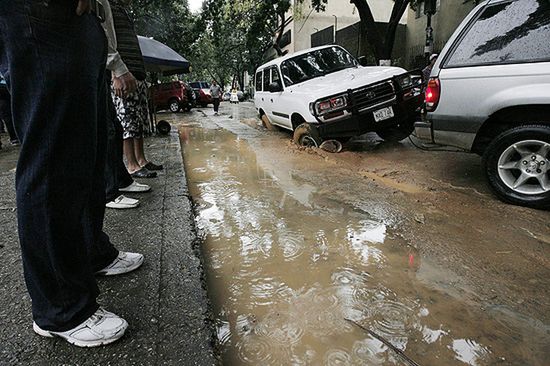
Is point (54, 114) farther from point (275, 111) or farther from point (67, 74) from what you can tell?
point (275, 111)

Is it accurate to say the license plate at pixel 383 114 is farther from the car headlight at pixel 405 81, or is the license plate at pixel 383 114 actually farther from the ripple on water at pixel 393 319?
the ripple on water at pixel 393 319

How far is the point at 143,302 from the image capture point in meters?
1.72

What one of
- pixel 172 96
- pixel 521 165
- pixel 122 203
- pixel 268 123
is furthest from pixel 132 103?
pixel 172 96

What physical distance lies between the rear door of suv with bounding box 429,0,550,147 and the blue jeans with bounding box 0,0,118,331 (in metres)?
3.32

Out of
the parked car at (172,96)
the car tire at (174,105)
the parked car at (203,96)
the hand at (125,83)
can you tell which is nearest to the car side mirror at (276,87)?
the hand at (125,83)

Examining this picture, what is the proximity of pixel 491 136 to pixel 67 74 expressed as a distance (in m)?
3.70

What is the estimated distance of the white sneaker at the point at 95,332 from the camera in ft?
4.45

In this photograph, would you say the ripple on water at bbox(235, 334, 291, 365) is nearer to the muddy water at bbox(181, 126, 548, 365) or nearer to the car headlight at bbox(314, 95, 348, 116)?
the muddy water at bbox(181, 126, 548, 365)

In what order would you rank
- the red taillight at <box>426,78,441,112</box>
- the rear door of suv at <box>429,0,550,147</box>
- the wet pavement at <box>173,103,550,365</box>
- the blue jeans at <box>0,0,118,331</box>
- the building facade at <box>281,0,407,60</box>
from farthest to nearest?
the building facade at <box>281,0,407,60</box> < the red taillight at <box>426,78,441,112</box> < the rear door of suv at <box>429,0,550,147</box> < the wet pavement at <box>173,103,550,365</box> < the blue jeans at <box>0,0,118,331</box>

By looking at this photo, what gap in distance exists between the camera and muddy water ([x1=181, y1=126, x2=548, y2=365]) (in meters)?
1.67

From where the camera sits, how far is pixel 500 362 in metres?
1.59

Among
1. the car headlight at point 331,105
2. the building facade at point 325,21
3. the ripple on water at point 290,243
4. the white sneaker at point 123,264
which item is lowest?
the ripple on water at point 290,243

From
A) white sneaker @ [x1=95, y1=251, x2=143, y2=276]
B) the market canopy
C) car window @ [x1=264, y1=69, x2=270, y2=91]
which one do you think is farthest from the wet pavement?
the market canopy

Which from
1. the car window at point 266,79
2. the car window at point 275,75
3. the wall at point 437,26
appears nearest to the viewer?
the car window at point 275,75
